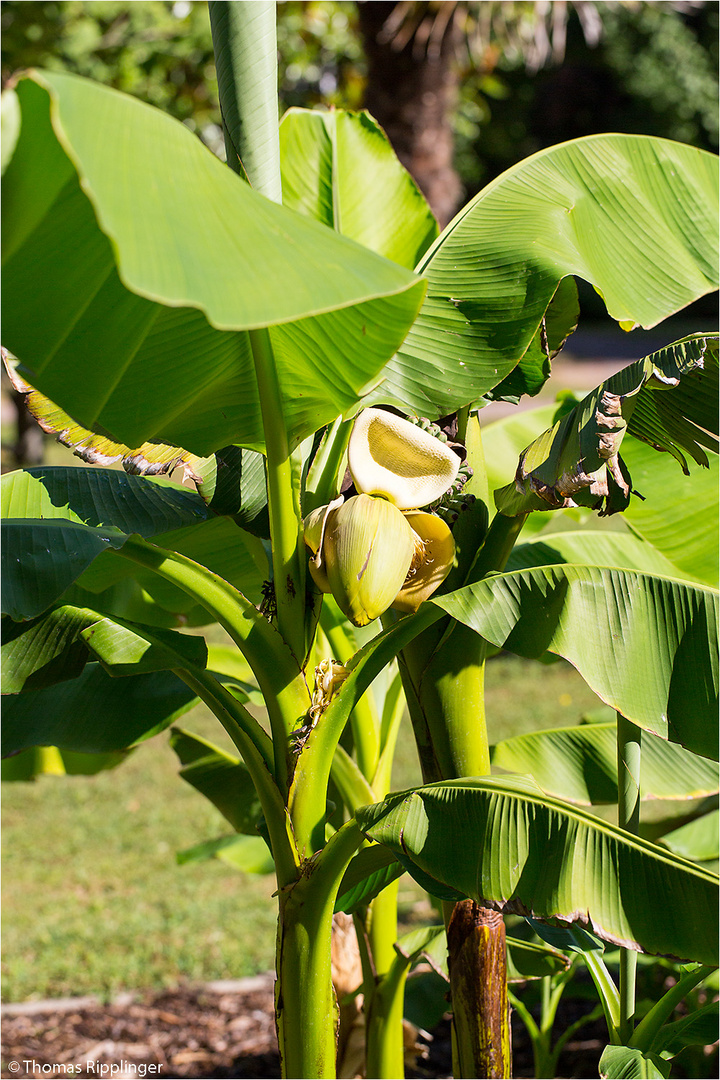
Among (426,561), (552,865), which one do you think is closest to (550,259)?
(426,561)

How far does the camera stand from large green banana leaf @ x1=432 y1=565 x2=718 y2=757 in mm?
1093

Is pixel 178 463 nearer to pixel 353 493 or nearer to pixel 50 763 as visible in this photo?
pixel 353 493

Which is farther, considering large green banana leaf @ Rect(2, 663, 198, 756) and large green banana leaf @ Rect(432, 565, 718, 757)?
large green banana leaf @ Rect(2, 663, 198, 756)

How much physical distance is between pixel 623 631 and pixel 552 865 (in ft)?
1.07

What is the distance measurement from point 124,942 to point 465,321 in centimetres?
237

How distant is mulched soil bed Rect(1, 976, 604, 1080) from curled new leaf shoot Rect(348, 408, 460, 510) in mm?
1623

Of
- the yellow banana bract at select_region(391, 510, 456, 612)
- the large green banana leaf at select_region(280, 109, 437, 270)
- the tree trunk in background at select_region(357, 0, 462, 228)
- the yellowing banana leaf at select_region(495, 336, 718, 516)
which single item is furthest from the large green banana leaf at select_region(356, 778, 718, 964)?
the tree trunk in background at select_region(357, 0, 462, 228)

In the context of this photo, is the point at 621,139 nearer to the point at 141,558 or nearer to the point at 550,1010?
the point at 141,558

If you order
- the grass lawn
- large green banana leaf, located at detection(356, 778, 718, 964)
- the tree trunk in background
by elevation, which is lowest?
the grass lawn

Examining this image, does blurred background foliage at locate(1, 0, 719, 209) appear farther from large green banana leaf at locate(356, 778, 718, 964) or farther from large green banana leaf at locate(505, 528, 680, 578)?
large green banana leaf at locate(356, 778, 718, 964)

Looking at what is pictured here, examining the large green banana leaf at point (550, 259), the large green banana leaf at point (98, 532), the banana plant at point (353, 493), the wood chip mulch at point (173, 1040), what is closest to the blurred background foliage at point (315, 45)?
the large green banana leaf at point (550, 259)

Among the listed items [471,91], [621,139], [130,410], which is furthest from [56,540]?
[471,91]

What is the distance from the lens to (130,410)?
3.48ft

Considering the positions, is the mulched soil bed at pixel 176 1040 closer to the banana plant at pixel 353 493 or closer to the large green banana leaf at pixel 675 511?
the banana plant at pixel 353 493
